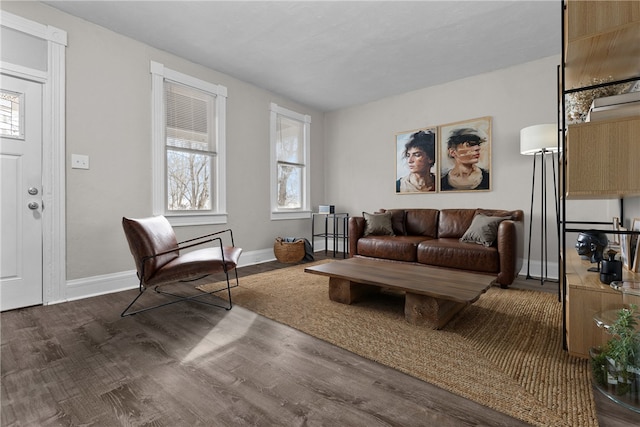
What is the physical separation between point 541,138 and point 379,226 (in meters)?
2.04

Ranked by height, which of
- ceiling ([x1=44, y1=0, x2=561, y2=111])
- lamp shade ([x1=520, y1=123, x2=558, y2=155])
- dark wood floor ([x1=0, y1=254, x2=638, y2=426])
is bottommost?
dark wood floor ([x1=0, y1=254, x2=638, y2=426])

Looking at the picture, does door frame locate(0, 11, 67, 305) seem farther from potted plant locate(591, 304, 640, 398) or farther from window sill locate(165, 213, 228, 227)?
potted plant locate(591, 304, 640, 398)

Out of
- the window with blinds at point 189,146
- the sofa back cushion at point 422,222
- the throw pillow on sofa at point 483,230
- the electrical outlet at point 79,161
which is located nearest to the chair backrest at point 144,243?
the electrical outlet at point 79,161

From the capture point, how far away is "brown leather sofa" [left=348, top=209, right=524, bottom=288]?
3119 millimetres

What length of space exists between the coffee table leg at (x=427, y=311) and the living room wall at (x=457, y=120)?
2323 mm

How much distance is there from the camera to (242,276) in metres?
3.60

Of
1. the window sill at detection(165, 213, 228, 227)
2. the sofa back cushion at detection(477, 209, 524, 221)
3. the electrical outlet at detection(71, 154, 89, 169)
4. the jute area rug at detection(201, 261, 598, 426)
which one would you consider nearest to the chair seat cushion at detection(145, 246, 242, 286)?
the jute area rug at detection(201, 261, 598, 426)

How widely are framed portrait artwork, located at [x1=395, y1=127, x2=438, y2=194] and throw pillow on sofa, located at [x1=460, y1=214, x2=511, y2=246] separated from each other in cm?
105

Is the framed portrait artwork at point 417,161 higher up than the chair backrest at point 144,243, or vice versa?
the framed portrait artwork at point 417,161

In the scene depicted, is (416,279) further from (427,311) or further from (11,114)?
(11,114)

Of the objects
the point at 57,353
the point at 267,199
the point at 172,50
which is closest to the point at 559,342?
the point at 57,353

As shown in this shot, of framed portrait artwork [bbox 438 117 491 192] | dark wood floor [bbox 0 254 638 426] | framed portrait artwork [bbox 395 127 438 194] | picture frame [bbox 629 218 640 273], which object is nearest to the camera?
dark wood floor [bbox 0 254 638 426]

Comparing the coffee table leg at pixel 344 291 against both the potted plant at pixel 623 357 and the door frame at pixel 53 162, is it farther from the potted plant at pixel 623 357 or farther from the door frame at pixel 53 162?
the door frame at pixel 53 162

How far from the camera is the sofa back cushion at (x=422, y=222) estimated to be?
4.18 metres
